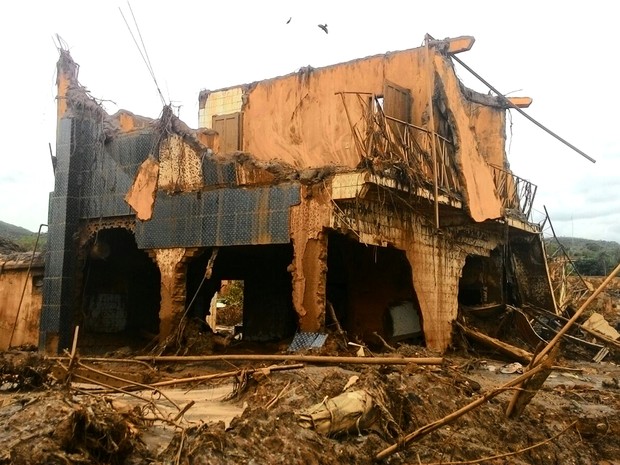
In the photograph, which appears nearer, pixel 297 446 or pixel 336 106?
pixel 297 446

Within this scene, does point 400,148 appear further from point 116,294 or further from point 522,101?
point 116,294

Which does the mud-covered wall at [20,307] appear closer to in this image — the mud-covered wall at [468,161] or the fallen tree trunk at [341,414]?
the mud-covered wall at [468,161]

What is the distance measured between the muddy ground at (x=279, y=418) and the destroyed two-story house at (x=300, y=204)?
2.35 meters

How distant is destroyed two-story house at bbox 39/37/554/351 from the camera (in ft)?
35.7

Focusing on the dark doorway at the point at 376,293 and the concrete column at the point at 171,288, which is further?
the dark doorway at the point at 376,293

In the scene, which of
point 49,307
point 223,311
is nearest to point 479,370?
point 49,307

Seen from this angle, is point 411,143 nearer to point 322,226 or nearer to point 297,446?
point 322,226

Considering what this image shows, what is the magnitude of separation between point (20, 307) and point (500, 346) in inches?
390

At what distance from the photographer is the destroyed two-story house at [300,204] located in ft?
35.7

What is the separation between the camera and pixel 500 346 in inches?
504

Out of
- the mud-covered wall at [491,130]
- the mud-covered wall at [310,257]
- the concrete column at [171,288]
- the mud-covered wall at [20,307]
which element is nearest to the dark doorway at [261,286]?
the concrete column at [171,288]

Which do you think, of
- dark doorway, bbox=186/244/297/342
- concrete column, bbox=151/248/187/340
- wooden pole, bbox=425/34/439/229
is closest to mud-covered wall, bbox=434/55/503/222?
wooden pole, bbox=425/34/439/229

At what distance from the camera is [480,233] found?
48.6 ft

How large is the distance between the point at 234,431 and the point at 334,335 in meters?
5.42
